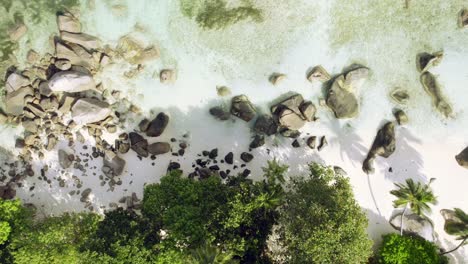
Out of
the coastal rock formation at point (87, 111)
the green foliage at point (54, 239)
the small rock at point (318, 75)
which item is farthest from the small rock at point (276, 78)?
the green foliage at point (54, 239)

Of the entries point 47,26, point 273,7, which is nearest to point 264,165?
point 273,7

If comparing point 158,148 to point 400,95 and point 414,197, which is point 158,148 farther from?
point 414,197

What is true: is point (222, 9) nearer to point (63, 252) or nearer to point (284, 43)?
point (284, 43)

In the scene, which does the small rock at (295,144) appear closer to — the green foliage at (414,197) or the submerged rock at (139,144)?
the green foliage at (414,197)

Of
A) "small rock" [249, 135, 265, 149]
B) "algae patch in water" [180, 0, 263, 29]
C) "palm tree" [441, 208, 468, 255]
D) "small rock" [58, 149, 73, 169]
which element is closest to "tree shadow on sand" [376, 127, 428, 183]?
"palm tree" [441, 208, 468, 255]

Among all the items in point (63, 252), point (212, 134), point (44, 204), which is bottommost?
point (44, 204)
